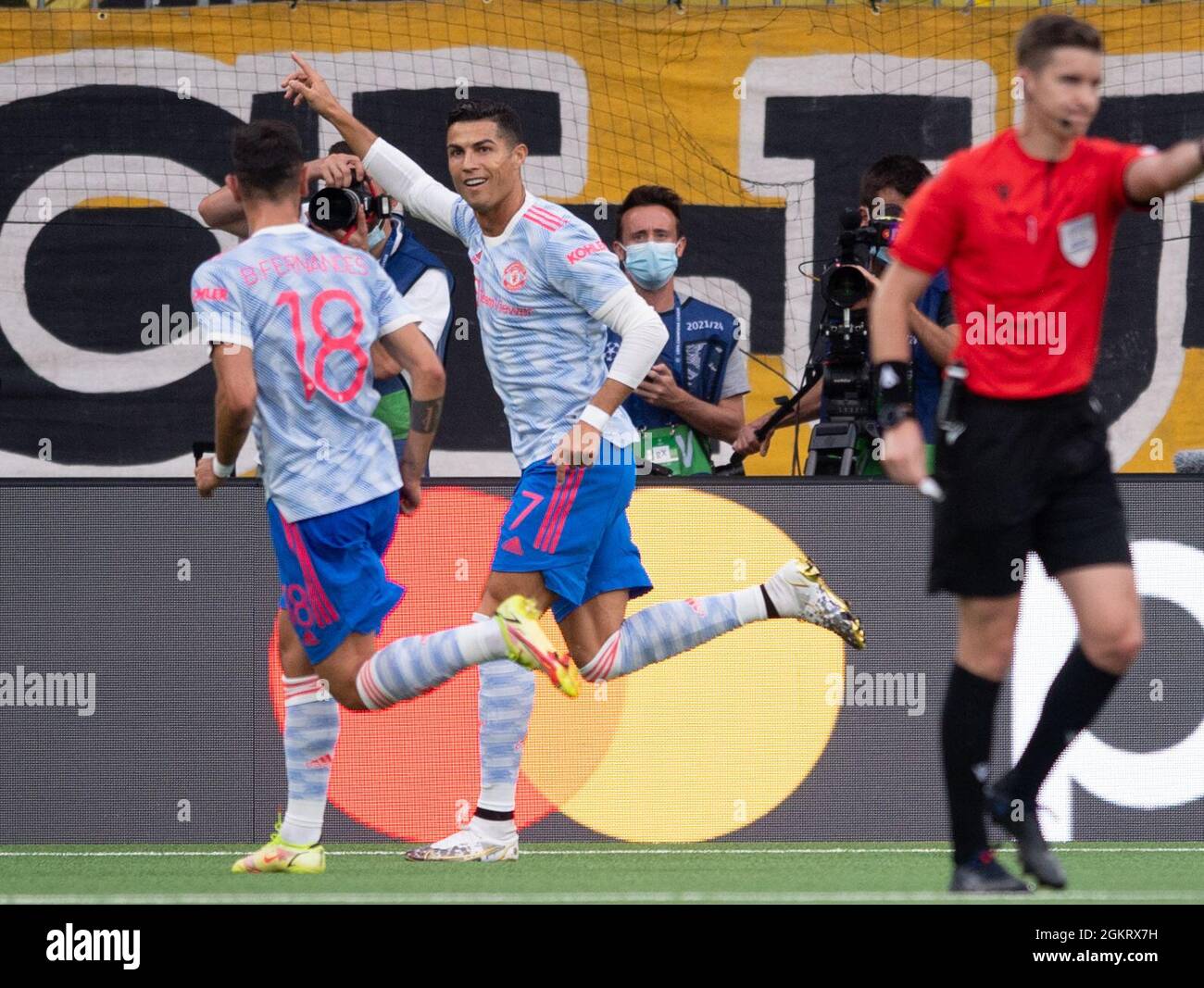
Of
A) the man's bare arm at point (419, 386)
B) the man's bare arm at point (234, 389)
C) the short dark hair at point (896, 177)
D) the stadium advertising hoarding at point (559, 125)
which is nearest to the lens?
the man's bare arm at point (234, 389)

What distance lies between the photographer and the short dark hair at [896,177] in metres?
7.46

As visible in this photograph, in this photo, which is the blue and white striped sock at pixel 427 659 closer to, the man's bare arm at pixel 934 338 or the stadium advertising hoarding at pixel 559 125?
the man's bare arm at pixel 934 338

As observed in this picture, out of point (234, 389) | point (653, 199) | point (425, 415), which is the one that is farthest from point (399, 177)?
point (234, 389)

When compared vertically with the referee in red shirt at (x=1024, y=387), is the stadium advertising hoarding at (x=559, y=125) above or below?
above

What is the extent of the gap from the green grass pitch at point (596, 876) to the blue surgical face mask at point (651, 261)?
86.3 inches

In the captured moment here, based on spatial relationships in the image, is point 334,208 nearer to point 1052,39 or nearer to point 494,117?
point 494,117

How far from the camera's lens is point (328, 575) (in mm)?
5785

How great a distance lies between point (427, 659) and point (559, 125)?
451cm

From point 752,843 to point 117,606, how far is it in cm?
243

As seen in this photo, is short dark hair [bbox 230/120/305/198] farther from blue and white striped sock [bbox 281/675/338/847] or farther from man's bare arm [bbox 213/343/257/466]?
blue and white striped sock [bbox 281/675/338/847]

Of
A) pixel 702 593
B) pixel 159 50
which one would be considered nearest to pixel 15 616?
pixel 702 593

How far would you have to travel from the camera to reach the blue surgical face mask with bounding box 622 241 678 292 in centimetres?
769

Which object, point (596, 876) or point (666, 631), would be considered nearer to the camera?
point (596, 876)

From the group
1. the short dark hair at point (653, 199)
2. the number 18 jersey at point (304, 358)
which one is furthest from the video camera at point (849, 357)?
the number 18 jersey at point (304, 358)
